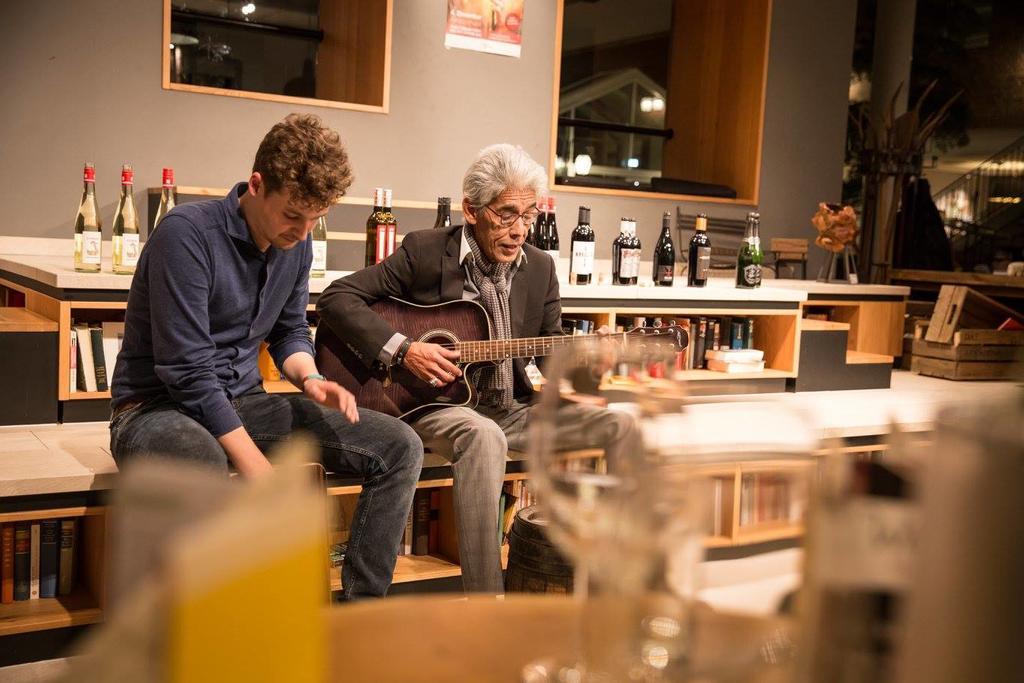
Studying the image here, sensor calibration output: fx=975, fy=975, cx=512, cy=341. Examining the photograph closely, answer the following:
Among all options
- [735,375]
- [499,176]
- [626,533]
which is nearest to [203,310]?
[499,176]

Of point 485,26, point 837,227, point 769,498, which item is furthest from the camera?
point 485,26

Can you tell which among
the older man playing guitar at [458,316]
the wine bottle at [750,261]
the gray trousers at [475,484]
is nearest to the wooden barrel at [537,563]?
the gray trousers at [475,484]

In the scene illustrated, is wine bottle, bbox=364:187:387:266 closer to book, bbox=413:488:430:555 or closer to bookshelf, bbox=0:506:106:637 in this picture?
book, bbox=413:488:430:555

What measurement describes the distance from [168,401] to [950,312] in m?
4.24

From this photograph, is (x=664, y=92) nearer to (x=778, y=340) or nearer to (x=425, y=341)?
(x=778, y=340)

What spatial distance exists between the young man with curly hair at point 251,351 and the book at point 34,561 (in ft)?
1.63

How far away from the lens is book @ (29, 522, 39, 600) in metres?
2.63

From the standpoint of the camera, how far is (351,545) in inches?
99.5

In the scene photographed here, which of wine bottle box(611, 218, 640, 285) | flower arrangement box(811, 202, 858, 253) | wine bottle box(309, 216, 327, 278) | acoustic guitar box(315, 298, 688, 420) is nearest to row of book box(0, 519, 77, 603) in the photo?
acoustic guitar box(315, 298, 688, 420)

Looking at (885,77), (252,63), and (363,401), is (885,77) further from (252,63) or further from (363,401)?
(363,401)

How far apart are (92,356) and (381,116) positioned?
298 cm

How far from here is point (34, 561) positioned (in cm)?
264

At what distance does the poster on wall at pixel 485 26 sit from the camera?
19.1 feet

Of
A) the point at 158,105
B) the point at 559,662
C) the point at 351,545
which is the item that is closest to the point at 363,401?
the point at 351,545
